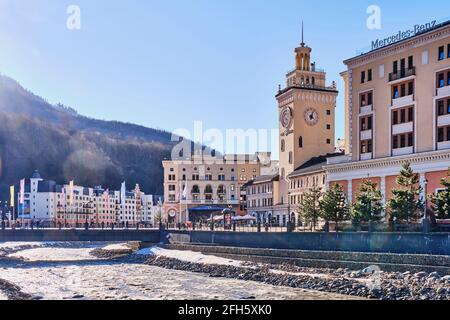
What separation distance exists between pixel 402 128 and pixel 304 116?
34271mm

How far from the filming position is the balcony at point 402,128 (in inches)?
2645

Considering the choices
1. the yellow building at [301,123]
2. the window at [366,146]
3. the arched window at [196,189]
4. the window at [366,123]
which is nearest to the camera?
the window at [366,146]

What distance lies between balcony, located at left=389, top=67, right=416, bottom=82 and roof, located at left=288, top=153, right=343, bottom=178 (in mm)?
23081

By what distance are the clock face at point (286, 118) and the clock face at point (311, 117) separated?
2.69 meters

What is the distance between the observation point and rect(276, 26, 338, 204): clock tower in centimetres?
10150

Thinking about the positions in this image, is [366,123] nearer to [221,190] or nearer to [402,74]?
[402,74]

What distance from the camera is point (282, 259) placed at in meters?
58.9

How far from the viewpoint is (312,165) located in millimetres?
96625

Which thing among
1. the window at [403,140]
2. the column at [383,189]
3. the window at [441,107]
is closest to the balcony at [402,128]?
the window at [403,140]

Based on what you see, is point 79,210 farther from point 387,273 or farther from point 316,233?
point 387,273

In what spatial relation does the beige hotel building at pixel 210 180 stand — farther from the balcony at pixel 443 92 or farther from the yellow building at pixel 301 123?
the balcony at pixel 443 92

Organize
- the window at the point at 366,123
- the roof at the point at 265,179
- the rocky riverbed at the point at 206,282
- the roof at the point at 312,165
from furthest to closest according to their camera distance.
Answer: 1. the roof at the point at 265,179
2. the roof at the point at 312,165
3. the window at the point at 366,123
4. the rocky riverbed at the point at 206,282
